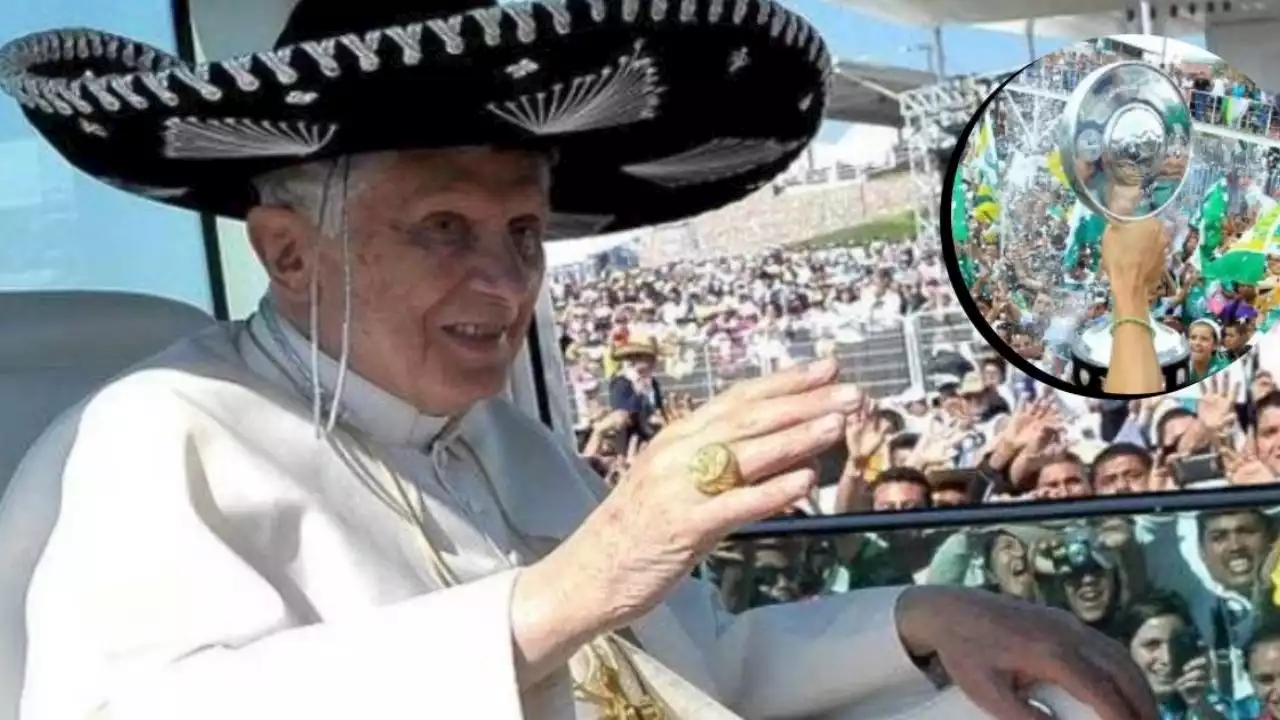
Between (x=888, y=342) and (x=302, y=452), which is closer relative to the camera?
(x=302, y=452)

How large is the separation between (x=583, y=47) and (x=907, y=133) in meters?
4.54

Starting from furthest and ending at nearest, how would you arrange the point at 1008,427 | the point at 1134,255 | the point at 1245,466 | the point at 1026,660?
the point at 1134,255 < the point at 1008,427 < the point at 1245,466 < the point at 1026,660

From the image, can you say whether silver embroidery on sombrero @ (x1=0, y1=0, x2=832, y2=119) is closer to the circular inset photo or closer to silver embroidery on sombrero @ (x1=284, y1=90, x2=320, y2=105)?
silver embroidery on sombrero @ (x1=284, y1=90, x2=320, y2=105)

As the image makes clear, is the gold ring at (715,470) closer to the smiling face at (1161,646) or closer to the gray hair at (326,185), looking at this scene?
the gray hair at (326,185)

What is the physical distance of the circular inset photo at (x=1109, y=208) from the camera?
19.0 ft

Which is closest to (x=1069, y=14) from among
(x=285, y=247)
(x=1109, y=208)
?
(x=1109, y=208)

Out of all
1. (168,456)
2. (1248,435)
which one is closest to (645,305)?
(1248,435)

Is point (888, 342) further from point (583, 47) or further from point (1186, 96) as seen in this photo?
point (583, 47)

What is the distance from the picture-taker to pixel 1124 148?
6016mm

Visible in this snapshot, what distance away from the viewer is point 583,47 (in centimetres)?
135

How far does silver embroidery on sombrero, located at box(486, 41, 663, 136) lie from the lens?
142cm

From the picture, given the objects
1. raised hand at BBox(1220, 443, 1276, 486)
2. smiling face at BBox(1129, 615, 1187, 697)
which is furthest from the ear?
raised hand at BBox(1220, 443, 1276, 486)

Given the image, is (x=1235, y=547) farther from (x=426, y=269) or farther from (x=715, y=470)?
(x=715, y=470)

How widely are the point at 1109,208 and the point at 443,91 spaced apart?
16.7ft
